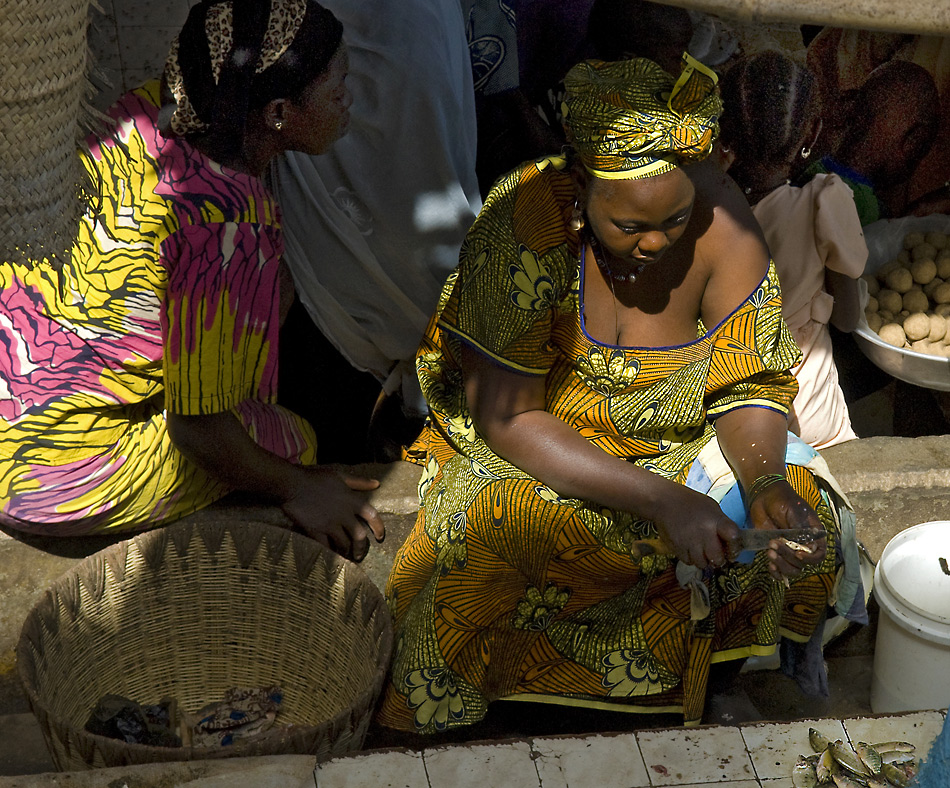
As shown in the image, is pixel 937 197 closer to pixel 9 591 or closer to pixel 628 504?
pixel 628 504

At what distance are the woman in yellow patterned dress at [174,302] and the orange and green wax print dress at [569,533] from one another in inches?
19.0

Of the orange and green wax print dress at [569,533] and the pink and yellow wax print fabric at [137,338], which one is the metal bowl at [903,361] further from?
the pink and yellow wax print fabric at [137,338]

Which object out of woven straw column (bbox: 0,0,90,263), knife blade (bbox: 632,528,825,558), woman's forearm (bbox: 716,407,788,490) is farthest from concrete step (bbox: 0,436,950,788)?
woven straw column (bbox: 0,0,90,263)

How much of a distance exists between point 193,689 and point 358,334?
3.78 feet

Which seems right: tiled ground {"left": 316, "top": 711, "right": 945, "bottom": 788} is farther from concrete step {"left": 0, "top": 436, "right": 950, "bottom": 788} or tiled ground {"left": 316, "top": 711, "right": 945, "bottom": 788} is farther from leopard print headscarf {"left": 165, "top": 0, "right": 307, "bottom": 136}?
leopard print headscarf {"left": 165, "top": 0, "right": 307, "bottom": 136}

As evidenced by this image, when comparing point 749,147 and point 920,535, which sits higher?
point 749,147

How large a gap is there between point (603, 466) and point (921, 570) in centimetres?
101

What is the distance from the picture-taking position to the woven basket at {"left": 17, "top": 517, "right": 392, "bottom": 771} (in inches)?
110

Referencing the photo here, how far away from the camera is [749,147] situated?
3445 mm

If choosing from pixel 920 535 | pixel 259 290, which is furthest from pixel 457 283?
pixel 920 535

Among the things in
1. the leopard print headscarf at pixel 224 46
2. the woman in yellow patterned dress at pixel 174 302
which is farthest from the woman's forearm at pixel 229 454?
the leopard print headscarf at pixel 224 46

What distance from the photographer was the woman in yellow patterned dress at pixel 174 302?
249cm

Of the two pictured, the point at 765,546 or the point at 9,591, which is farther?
the point at 9,591

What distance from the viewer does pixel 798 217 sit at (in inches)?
134
